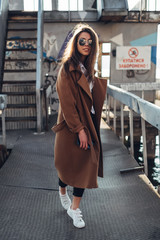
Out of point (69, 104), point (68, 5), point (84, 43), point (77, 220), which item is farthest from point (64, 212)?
point (68, 5)

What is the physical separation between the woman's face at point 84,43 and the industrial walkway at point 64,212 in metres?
1.50

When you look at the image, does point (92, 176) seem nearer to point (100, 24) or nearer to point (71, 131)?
point (71, 131)

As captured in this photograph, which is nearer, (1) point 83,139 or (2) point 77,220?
(1) point 83,139

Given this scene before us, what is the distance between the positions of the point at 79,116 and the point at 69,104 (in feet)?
0.46

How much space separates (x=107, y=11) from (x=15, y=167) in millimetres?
6047

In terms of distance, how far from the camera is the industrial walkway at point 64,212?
251 cm

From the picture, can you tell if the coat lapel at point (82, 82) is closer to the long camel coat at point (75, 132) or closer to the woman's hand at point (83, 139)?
the long camel coat at point (75, 132)

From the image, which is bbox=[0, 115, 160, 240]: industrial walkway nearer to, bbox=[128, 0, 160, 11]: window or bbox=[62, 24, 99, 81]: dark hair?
bbox=[62, 24, 99, 81]: dark hair

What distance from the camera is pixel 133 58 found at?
10391mm

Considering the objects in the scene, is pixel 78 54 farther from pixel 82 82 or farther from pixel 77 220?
pixel 77 220

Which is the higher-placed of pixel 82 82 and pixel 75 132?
pixel 82 82

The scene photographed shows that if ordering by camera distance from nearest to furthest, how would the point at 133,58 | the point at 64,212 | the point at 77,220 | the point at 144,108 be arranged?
the point at 77,220 → the point at 64,212 → the point at 144,108 → the point at 133,58

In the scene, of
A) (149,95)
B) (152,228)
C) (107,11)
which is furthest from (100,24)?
(152,228)

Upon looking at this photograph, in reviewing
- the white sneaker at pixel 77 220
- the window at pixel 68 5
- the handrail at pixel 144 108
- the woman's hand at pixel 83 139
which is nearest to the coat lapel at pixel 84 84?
the woman's hand at pixel 83 139
